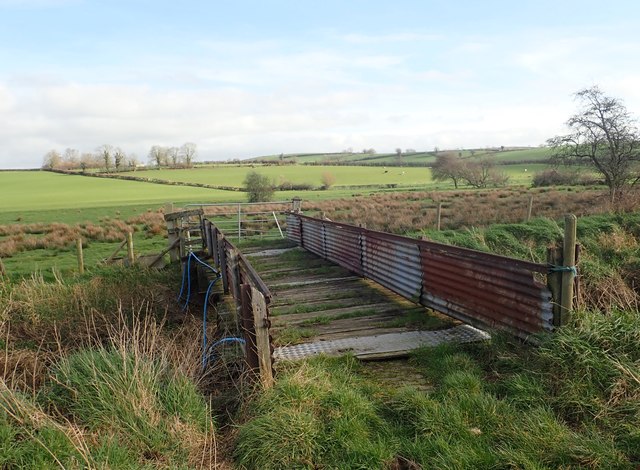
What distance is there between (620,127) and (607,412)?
27930 millimetres

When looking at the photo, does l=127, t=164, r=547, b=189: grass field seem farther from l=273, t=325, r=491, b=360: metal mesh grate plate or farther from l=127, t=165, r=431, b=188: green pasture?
l=273, t=325, r=491, b=360: metal mesh grate plate

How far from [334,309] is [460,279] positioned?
6.69 feet

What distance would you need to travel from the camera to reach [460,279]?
5996 mm

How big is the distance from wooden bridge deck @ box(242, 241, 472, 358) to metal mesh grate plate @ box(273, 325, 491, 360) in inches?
5.4

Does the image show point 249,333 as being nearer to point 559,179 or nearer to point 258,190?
point 258,190

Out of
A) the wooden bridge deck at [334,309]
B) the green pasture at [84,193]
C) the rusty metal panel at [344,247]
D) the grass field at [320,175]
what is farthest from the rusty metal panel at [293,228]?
the grass field at [320,175]

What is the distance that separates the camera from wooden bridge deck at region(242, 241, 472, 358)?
616 centimetres

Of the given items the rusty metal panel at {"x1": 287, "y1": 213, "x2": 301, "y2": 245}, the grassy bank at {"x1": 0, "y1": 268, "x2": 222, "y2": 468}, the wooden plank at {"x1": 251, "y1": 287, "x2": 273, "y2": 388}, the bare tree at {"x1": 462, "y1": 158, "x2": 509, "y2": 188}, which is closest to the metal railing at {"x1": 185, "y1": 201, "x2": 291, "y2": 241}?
the rusty metal panel at {"x1": 287, "y1": 213, "x2": 301, "y2": 245}

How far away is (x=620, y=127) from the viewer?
26.9 metres

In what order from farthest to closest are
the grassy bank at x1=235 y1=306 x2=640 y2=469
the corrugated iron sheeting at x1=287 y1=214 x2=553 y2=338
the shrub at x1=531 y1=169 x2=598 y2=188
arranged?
the shrub at x1=531 y1=169 x2=598 y2=188 < the corrugated iron sheeting at x1=287 y1=214 x2=553 y2=338 < the grassy bank at x1=235 y1=306 x2=640 y2=469

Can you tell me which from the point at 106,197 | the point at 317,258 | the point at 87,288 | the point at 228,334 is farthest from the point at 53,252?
the point at 106,197

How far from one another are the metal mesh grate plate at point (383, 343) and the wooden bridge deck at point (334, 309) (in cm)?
14

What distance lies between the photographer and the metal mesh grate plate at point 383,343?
5.40 metres

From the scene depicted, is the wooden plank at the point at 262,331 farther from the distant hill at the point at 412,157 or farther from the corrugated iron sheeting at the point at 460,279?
the distant hill at the point at 412,157
